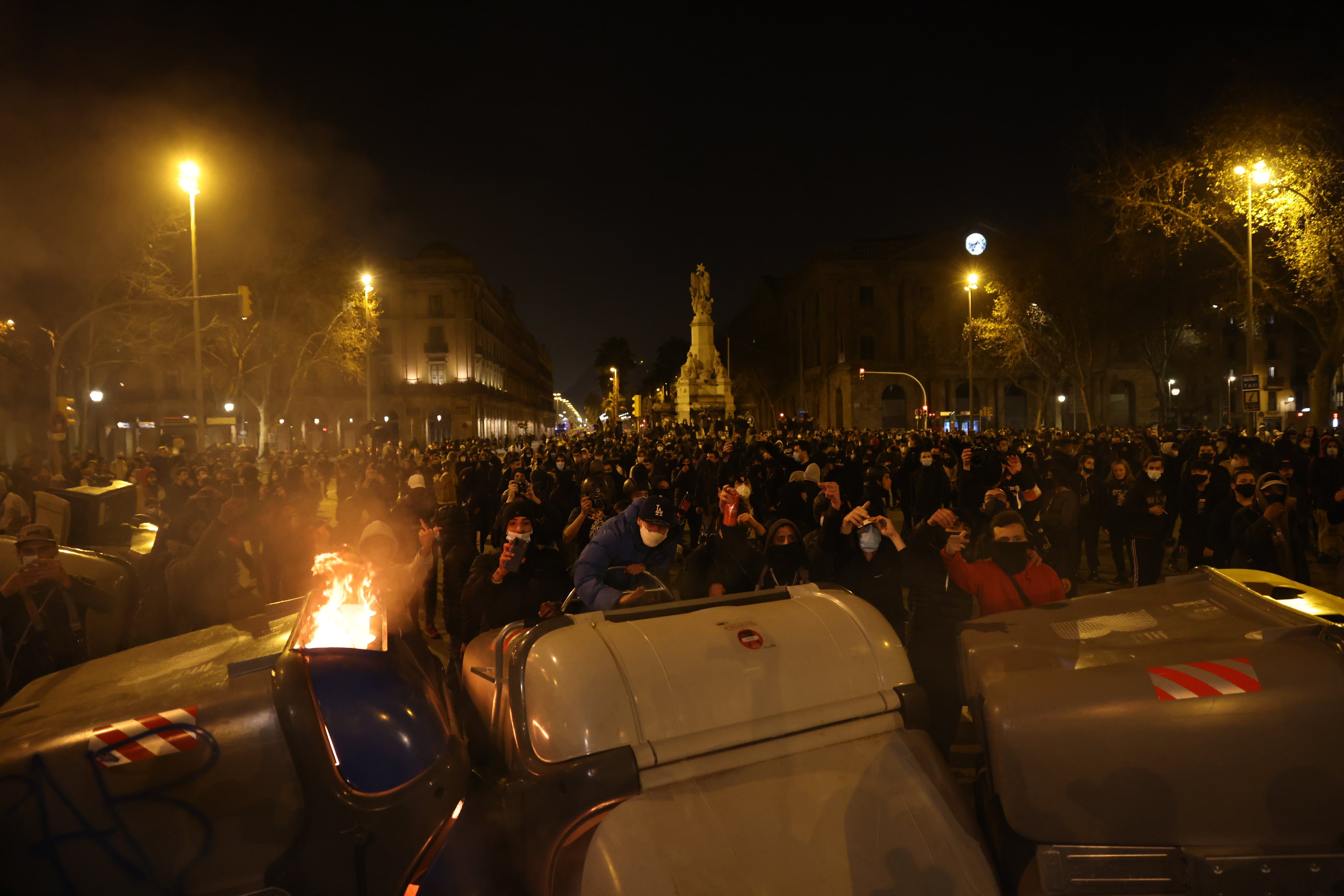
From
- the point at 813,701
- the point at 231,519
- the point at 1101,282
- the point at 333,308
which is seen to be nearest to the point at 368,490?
the point at 231,519

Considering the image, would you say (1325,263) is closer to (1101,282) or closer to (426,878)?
(1101,282)

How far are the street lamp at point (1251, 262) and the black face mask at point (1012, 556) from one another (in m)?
17.7

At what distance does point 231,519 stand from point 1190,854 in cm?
647

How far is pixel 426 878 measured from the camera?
3.16 m

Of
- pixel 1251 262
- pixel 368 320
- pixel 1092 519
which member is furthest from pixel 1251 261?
pixel 368 320

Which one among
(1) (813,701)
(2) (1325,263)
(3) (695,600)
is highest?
(2) (1325,263)

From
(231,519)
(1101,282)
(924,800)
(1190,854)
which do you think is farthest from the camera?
(1101,282)

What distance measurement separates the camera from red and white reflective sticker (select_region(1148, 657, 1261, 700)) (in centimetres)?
275

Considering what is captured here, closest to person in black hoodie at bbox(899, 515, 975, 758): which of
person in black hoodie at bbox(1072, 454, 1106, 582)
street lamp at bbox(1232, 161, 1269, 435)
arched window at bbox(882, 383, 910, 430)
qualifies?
person in black hoodie at bbox(1072, 454, 1106, 582)

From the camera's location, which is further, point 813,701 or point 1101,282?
point 1101,282

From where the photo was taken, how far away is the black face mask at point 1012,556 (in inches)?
195

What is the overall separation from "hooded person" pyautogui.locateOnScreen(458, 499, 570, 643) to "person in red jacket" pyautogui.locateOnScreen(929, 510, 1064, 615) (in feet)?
8.48

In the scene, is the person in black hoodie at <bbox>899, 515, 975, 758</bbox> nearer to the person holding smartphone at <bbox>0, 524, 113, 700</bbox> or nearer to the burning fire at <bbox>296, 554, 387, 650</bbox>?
the burning fire at <bbox>296, 554, 387, 650</bbox>

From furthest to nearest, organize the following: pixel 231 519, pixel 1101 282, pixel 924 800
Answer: pixel 1101 282
pixel 231 519
pixel 924 800
